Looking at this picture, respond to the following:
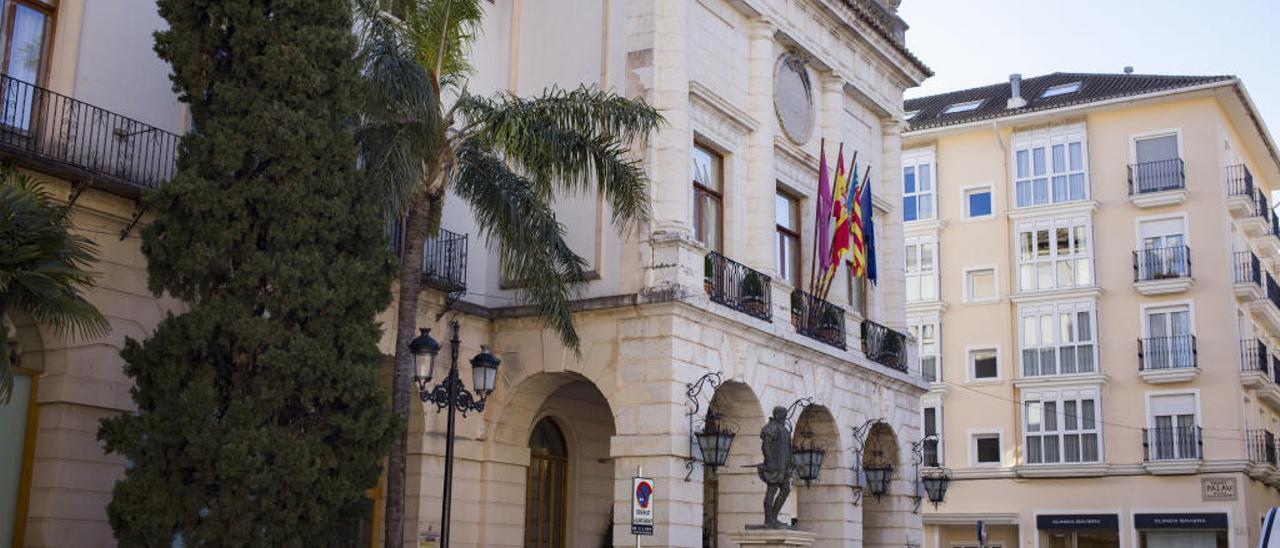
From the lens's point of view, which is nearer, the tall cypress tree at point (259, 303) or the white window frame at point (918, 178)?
the tall cypress tree at point (259, 303)

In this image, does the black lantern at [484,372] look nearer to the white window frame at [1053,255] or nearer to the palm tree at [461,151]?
the palm tree at [461,151]

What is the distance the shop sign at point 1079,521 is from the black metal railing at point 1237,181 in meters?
9.35

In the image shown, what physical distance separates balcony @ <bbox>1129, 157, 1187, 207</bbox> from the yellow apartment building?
1.8 inches

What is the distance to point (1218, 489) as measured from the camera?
1467 inches

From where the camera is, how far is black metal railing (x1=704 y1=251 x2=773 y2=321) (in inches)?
846

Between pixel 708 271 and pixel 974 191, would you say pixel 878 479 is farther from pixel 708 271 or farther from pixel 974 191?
pixel 974 191

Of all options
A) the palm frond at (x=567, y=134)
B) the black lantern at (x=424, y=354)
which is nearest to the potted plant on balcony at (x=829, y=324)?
the palm frond at (x=567, y=134)

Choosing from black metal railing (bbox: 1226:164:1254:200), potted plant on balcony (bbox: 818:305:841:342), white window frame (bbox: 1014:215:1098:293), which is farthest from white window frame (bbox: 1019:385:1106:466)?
potted plant on balcony (bbox: 818:305:841:342)

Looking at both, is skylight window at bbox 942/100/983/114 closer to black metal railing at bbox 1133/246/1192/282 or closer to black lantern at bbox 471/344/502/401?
black metal railing at bbox 1133/246/1192/282

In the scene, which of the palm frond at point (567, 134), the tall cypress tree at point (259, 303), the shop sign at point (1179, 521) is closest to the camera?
the tall cypress tree at point (259, 303)

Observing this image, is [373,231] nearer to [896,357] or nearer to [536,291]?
[536,291]

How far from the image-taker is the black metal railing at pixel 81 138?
15.5m

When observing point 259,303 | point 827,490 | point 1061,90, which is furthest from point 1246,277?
point 259,303

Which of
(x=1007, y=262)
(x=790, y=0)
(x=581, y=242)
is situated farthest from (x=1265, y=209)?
(x=581, y=242)
